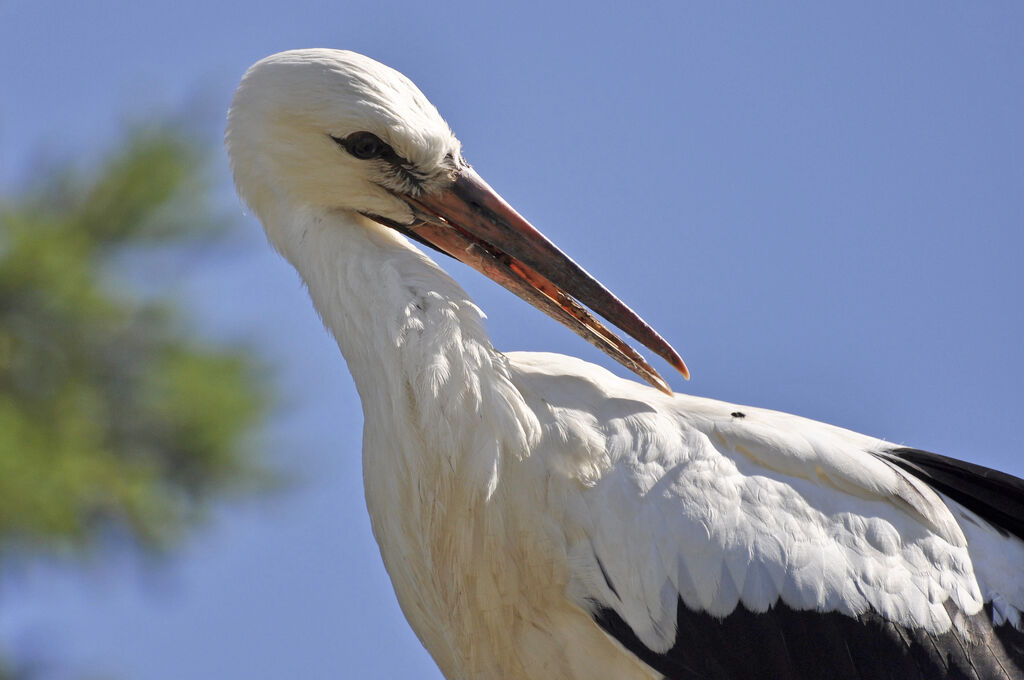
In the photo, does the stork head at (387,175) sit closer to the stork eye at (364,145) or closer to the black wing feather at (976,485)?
the stork eye at (364,145)

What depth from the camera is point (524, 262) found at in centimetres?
315

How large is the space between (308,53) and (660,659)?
1.63 m

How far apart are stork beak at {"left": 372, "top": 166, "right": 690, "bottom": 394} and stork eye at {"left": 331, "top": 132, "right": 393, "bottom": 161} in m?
0.15

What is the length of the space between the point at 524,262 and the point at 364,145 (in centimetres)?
48

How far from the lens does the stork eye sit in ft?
10.1

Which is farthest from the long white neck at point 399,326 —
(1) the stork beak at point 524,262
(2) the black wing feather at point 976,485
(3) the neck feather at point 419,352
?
(2) the black wing feather at point 976,485

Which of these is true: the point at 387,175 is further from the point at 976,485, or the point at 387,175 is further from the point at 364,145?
the point at 976,485

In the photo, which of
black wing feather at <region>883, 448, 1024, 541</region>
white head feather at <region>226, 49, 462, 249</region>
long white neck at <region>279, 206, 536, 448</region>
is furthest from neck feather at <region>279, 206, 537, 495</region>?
black wing feather at <region>883, 448, 1024, 541</region>

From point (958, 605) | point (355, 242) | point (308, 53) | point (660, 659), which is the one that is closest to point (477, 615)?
point (660, 659)

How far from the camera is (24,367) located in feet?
23.1

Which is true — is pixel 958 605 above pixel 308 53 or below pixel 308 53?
below

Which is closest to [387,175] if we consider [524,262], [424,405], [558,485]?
[524,262]

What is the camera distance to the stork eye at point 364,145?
3.07 m

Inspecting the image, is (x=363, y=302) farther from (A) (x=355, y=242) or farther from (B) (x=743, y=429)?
(B) (x=743, y=429)
